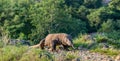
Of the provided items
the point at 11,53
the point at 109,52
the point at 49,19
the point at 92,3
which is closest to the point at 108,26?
the point at 49,19

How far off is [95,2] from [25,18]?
10896 millimetres

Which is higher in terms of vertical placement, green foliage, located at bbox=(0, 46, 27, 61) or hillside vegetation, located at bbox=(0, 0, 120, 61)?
green foliage, located at bbox=(0, 46, 27, 61)

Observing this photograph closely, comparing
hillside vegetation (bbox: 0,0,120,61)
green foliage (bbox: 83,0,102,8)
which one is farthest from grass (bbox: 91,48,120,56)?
green foliage (bbox: 83,0,102,8)

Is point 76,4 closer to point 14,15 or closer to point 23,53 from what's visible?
point 14,15

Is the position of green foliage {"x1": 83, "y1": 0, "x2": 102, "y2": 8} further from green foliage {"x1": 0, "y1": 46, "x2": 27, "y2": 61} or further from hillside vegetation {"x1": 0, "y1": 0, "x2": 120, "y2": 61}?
green foliage {"x1": 0, "y1": 46, "x2": 27, "y2": 61}

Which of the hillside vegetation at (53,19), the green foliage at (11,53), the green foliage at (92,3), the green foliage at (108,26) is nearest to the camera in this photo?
the green foliage at (11,53)

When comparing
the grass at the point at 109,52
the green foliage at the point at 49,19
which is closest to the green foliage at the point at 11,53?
the grass at the point at 109,52

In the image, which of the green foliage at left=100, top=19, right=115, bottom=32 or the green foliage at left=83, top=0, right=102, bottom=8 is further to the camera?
the green foliage at left=83, top=0, right=102, bottom=8

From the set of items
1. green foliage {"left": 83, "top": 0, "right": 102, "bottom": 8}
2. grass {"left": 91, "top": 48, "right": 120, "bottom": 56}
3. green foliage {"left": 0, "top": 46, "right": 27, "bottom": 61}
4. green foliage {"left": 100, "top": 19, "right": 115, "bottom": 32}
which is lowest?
green foliage {"left": 100, "top": 19, "right": 115, "bottom": 32}

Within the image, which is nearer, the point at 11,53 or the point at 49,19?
the point at 11,53

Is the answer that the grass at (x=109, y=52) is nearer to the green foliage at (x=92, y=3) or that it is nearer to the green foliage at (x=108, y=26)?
the green foliage at (x=108, y=26)

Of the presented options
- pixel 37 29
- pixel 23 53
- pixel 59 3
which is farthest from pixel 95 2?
pixel 23 53

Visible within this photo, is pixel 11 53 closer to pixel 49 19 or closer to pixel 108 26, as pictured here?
pixel 49 19

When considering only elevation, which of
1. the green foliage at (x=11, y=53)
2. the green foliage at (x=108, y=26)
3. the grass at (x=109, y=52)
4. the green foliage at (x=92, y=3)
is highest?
the green foliage at (x=11, y=53)
